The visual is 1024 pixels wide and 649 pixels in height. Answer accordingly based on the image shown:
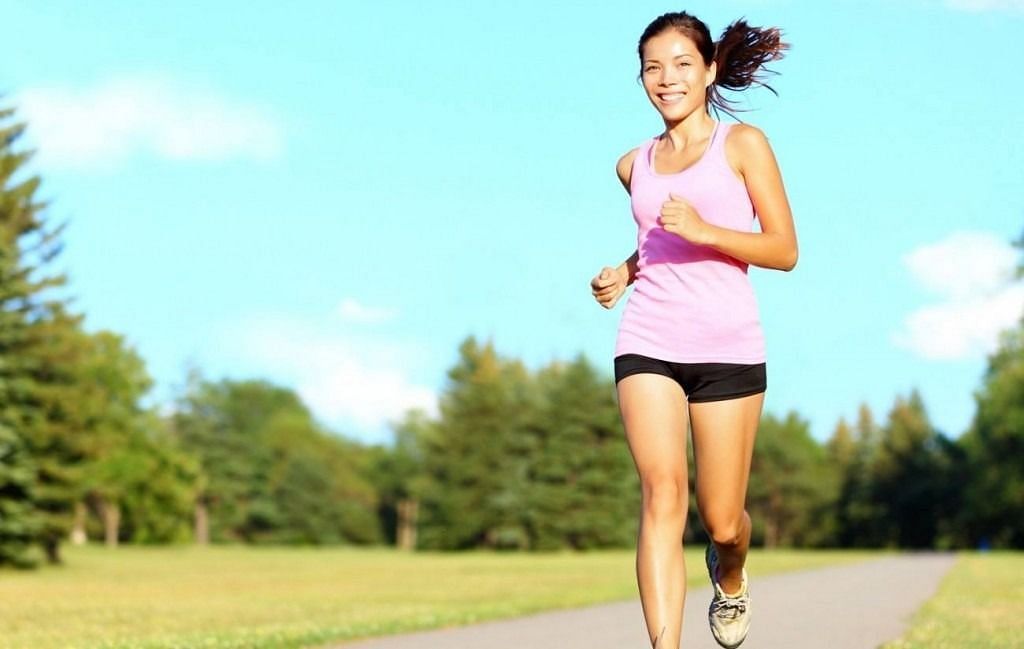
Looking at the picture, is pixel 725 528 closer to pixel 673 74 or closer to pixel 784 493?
pixel 673 74

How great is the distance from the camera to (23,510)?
33.0 meters

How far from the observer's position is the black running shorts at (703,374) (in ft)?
16.9

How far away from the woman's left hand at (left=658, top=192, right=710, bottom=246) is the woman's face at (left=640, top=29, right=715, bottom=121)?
61 centimetres

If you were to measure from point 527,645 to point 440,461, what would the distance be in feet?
221

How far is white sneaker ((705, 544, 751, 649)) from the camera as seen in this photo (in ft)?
19.7

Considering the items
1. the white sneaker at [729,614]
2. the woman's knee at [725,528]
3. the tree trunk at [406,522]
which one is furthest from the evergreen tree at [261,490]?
the woman's knee at [725,528]

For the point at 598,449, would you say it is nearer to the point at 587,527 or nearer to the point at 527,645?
the point at 587,527

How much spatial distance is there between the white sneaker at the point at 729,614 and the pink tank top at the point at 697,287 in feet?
4.00

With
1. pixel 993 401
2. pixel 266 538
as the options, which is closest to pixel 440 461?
pixel 266 538

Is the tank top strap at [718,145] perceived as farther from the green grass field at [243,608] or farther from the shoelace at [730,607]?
the green grass field at [243,608]

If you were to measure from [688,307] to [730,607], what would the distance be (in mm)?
1593

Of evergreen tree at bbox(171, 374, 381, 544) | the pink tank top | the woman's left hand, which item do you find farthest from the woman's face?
evergreen tree at bbox(171, 374, 381, 544)

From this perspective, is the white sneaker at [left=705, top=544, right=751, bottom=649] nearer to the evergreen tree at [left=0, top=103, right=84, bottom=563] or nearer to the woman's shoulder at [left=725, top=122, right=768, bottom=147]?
the woman's shoulder at [left=725, top=122, right=768, bottom=147]

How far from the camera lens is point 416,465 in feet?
328
